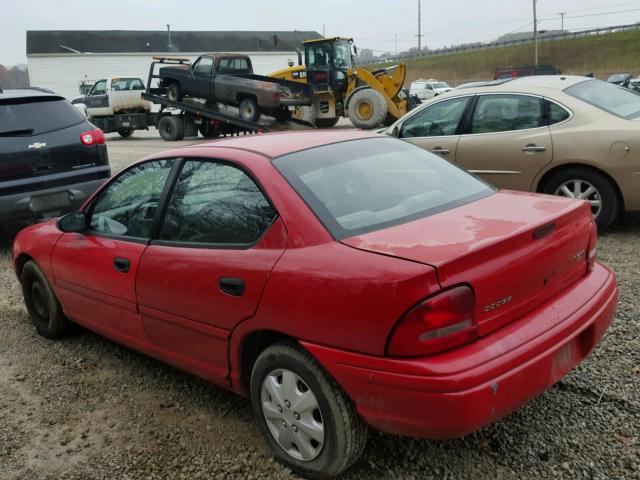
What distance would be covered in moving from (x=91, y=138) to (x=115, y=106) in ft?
59.3

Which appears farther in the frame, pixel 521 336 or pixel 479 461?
pixel 479 461

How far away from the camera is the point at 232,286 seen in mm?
2773

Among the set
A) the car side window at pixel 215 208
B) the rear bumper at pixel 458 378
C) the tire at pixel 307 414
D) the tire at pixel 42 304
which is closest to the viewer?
the rear bumper at pixel 458 378

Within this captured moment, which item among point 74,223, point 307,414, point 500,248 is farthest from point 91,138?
point 500,248

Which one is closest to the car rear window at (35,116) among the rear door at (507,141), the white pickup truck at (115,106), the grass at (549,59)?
the rear door at (507,141)

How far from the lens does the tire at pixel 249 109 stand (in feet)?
61.8

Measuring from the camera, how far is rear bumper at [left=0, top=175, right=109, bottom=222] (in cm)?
647

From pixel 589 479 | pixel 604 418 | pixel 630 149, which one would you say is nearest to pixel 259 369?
pixel 589 479

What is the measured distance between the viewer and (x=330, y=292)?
2385 mm

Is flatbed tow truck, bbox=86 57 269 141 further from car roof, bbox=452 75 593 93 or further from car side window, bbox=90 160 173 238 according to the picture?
car side window, bbox=90 160 173 238

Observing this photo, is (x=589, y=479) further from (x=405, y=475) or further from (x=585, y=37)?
(x=585, y=37)

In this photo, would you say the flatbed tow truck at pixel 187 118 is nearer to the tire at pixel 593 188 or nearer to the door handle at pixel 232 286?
the tire at pixel 593 188

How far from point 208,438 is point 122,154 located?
14569 millimetres

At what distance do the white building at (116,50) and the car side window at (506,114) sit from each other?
5131 cm
